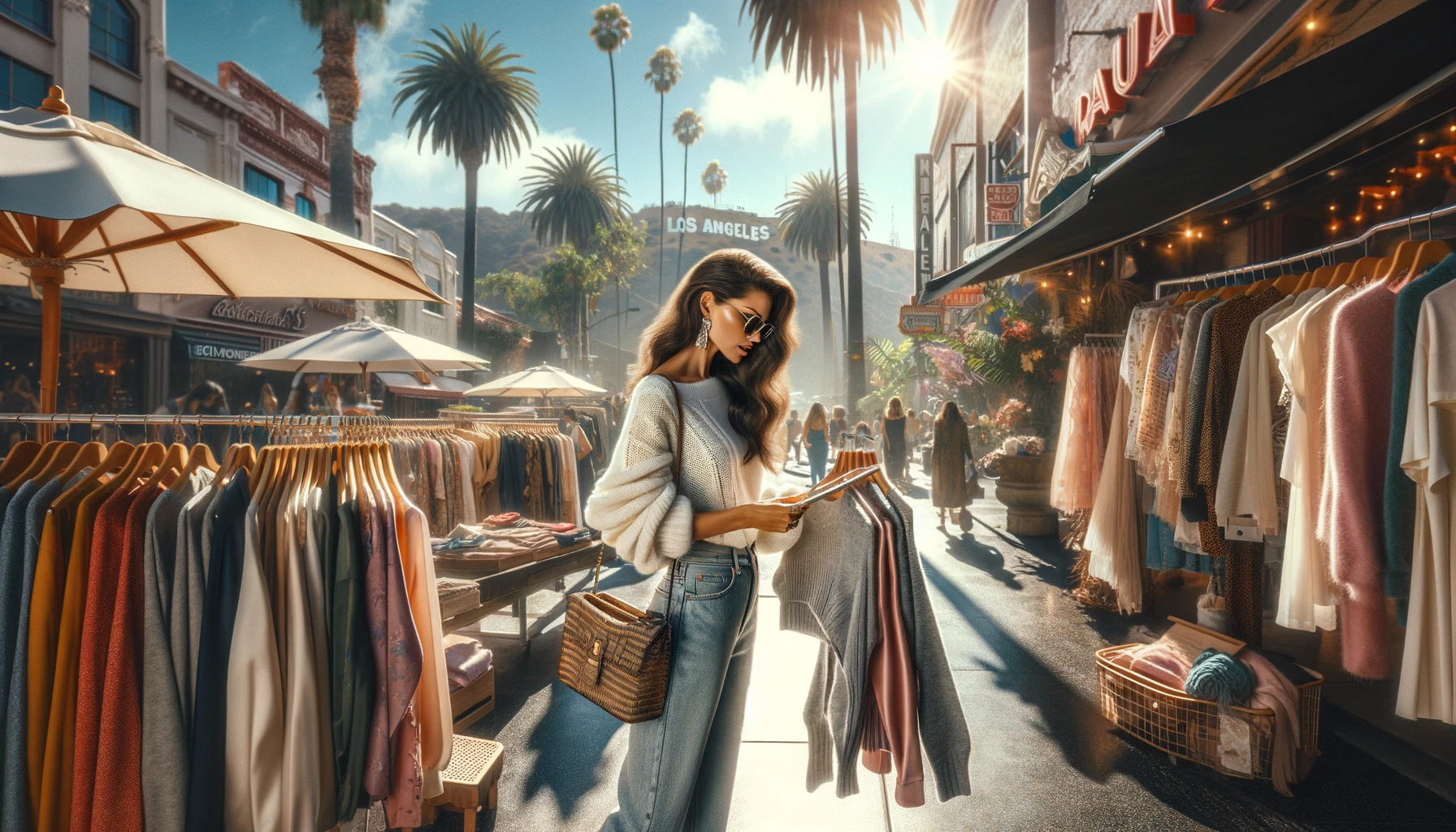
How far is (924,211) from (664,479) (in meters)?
20.6

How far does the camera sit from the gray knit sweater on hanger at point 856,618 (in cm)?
194

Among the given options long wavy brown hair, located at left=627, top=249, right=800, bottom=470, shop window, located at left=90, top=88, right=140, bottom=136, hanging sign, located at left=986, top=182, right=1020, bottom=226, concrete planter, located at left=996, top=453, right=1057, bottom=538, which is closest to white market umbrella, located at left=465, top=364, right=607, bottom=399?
concrete planter, located at left=996, top=453, right=1057, bottom=538

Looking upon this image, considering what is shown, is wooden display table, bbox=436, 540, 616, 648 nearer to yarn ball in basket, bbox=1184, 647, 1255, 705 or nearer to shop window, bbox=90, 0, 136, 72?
yarn ball in basket, bbox=1184, 647, 1255, 705

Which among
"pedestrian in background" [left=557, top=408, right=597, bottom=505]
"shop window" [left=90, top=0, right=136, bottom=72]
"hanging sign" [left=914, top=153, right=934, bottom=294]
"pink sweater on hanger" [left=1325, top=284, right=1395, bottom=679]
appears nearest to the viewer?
"pink sweater on hanger" [left=1325, top=284, right=1395, bottom=679]

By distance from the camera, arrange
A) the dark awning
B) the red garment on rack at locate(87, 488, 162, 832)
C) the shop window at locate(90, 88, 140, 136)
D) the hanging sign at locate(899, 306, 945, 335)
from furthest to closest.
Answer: the shop window at locate(90, 88, 140, 136), the hanging sign at locate(899, 306, 945, 335), the dark awning, the red garment on rack at locate(87, 488, 162, 832)

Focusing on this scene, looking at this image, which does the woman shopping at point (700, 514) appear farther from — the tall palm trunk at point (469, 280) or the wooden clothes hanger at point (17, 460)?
the tall palm trunk at point (469, 280)

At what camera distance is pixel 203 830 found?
6.08 ft

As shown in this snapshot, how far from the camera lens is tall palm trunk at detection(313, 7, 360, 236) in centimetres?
1605

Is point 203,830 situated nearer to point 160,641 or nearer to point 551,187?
point 160,641

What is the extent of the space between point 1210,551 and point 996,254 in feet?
8.03

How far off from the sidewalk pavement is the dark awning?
2849 mm

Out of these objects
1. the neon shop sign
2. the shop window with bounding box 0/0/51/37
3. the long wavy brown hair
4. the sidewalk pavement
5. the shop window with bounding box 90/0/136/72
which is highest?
the shop window with bounding box 90/0/136/72

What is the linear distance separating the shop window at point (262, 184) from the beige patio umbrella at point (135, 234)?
63.0 feet

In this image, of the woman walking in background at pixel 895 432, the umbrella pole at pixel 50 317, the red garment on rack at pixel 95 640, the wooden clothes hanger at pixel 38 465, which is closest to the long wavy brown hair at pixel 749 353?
the red garment on rack at pixel 95 640
